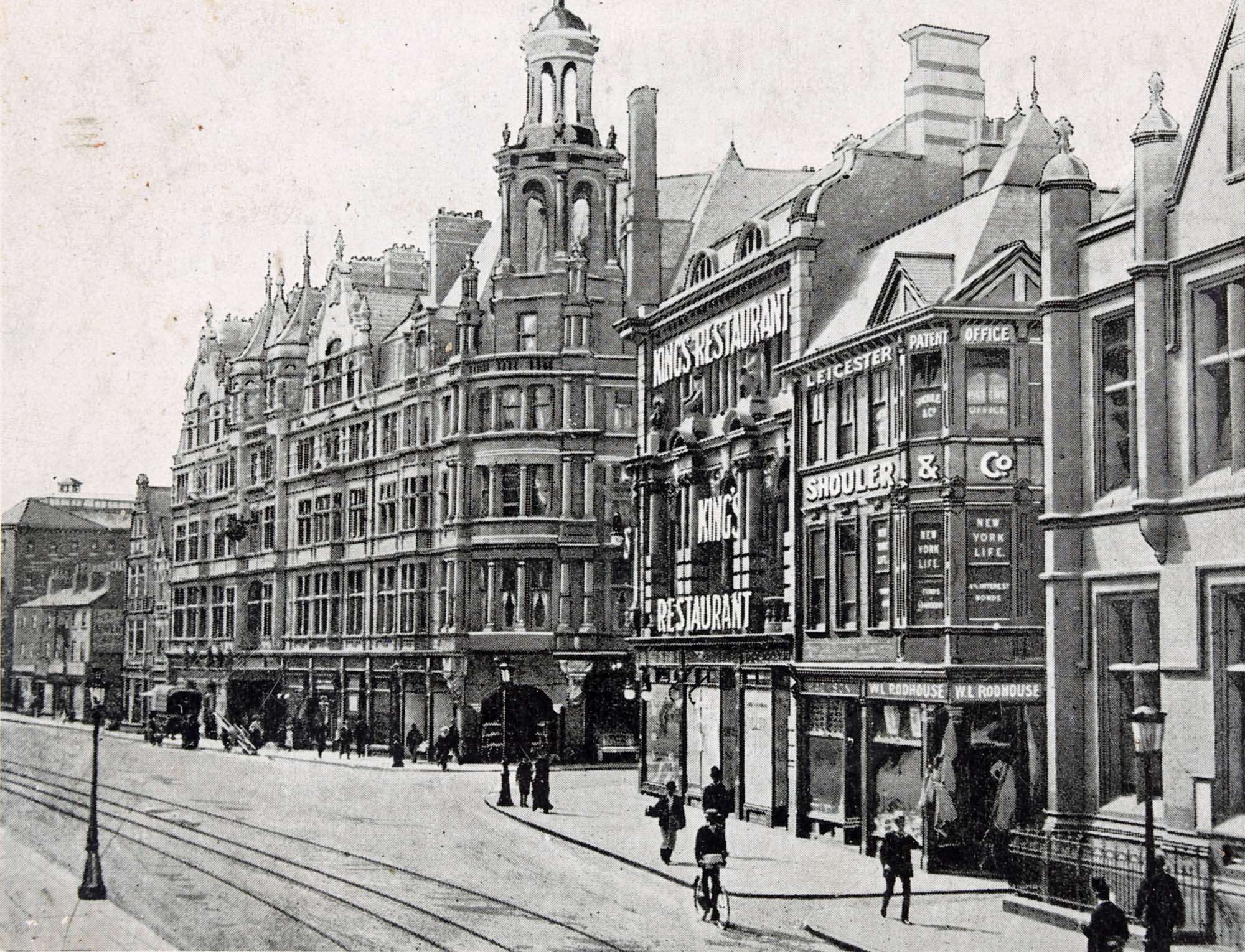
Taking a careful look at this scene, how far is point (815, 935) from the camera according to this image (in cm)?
2308

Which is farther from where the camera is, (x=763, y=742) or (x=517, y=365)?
(x=517, y=365)

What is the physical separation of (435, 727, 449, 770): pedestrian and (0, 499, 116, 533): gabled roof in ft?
161

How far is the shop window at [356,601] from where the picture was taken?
221 ft

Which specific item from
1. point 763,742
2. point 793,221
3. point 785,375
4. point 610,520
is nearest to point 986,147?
point 793,221

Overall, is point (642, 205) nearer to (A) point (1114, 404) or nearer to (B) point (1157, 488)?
(A) point (1114, 404)

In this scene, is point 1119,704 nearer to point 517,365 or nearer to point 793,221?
point 793,221

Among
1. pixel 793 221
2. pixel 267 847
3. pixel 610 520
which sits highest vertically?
pixel 793 221

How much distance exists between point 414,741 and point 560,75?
24.8m

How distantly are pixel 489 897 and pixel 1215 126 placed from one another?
16.0m

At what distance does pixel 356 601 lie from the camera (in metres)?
68.2

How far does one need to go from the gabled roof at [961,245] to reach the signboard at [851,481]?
2765 mm

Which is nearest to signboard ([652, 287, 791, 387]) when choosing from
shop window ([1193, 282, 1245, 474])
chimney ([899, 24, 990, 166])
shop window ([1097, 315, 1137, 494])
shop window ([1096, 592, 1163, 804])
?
chimney ([899, 24, 990, 166])

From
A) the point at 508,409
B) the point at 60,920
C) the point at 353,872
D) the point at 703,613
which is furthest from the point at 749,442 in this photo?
the point at 508,409

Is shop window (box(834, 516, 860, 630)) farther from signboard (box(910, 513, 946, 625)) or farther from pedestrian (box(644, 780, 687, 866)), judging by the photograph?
pedestrian (box(644, 780, 687, 866))
